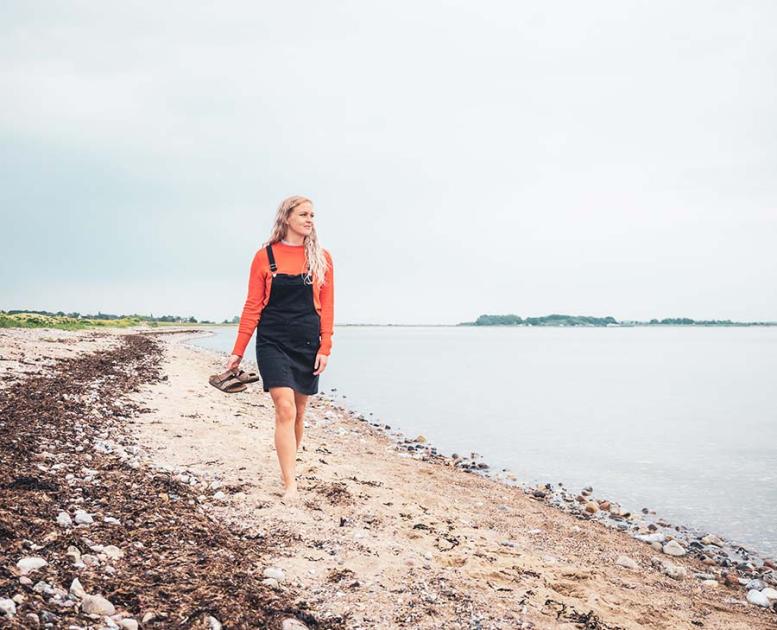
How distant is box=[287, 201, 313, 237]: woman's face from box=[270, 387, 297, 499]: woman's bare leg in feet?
6.25

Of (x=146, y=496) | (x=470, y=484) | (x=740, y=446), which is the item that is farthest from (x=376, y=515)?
(x=740, y=446)

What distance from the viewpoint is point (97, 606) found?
12.7ft

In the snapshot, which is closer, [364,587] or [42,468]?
[364,587]

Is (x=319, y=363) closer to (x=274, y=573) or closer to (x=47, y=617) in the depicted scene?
(x=274, y=573)

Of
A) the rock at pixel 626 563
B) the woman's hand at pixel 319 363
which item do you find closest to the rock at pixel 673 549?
the rock at pixel 626 563

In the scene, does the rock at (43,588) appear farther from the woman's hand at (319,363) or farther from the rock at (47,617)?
the woman's hand at (319,363)

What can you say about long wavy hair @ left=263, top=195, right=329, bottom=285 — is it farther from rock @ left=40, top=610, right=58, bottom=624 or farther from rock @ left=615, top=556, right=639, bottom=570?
rock @ left=615, top=556, right=639, bottom=570

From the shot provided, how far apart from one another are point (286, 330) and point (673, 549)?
6.58 metres

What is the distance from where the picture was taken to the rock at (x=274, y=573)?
16.1 feet

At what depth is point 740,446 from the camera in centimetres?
1917

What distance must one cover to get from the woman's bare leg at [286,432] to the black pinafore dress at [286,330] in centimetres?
12

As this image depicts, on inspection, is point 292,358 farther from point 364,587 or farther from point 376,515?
point 364,587

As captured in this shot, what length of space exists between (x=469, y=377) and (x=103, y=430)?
33781mm

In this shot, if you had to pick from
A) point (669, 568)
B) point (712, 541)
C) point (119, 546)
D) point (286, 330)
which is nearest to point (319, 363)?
point (286, 330)
